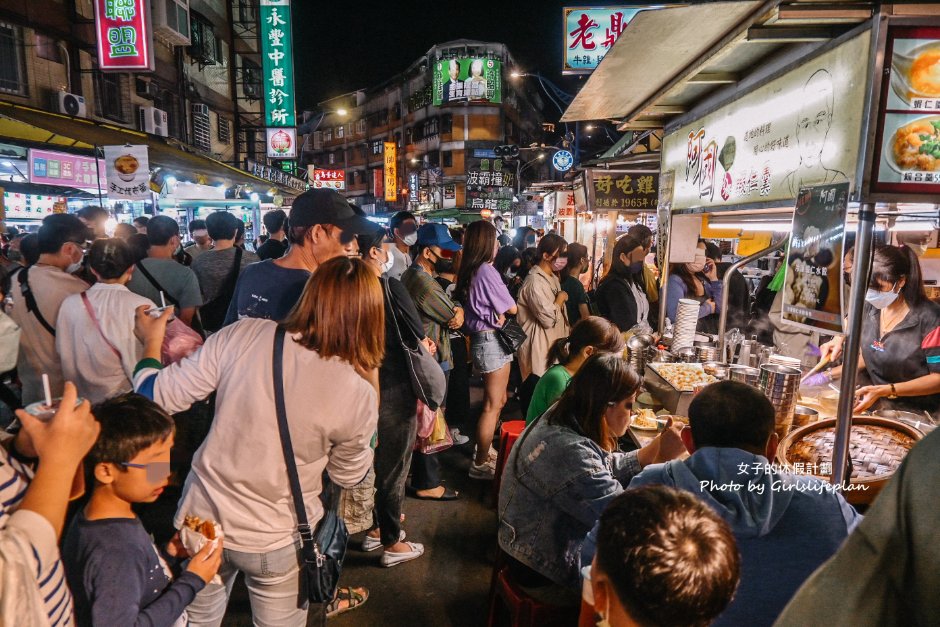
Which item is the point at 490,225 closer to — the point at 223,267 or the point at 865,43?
the point at 223,267

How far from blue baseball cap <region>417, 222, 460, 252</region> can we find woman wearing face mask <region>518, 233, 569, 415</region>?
3.43 feet

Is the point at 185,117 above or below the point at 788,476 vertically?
above

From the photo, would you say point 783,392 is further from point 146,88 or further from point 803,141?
point 146,88

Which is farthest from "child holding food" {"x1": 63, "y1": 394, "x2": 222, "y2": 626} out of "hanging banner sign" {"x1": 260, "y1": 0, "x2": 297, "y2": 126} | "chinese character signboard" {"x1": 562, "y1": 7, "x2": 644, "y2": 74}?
"hanging banner sign" {"x1": 260, "y1": 0, "x2": 297, "y2": 126}

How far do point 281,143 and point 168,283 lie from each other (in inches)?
804

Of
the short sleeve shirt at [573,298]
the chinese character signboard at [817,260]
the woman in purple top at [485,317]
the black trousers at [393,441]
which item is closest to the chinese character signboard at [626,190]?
the short sleeve shirt at [573,298]

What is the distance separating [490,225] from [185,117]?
18423 millimetres

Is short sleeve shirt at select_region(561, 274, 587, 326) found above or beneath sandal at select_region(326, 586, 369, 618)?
above

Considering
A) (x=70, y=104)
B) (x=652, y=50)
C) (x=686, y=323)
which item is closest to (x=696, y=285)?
(x=686, y=323)

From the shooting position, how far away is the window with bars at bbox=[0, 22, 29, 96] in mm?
11516

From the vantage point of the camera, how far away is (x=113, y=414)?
1.84 meters

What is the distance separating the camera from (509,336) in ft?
17.6

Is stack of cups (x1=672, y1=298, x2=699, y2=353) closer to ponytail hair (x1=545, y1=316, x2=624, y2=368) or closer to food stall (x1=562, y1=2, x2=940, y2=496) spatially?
food stall (x1=562, y1=2, x2=940, y2=496)

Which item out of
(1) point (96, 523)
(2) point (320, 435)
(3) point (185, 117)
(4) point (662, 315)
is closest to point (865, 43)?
(2) point (320, 435)
